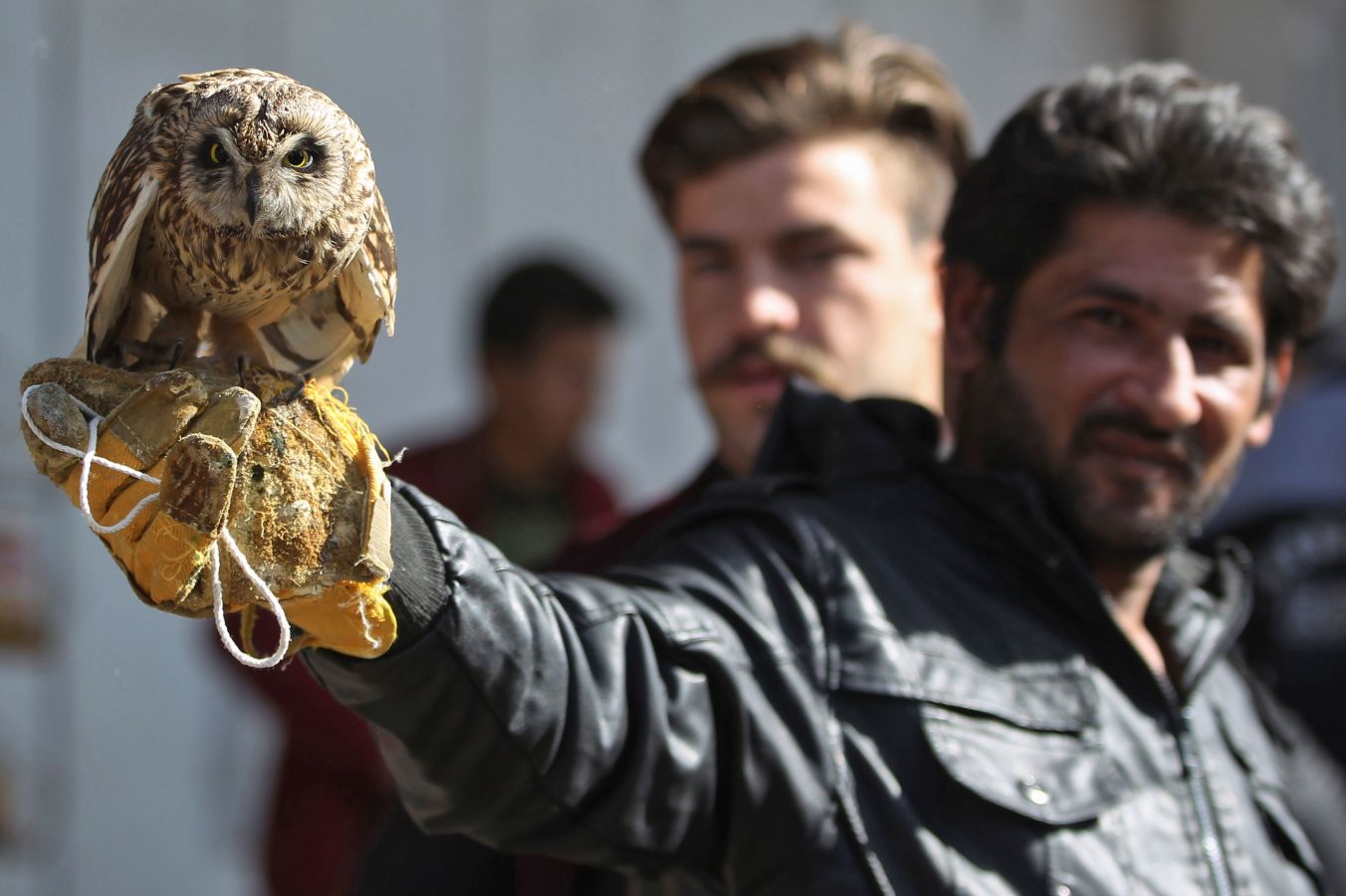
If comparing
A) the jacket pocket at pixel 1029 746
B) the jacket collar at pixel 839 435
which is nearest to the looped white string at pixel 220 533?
the jacket pocket at pixel 1029 746

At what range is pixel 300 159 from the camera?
1216mm

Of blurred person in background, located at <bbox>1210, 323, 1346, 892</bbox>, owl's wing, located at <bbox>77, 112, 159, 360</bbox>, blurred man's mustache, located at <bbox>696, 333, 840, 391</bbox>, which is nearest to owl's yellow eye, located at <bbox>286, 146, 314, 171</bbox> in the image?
owl's wing, located at <bbox>77, 112, 159, 360</bbox>

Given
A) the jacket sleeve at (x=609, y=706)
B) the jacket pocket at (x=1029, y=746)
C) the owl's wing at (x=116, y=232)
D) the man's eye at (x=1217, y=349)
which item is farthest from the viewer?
the man's eye at (x=1217, y=349)

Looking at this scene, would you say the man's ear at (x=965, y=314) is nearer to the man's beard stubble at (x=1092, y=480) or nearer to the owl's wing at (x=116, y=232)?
the man's beard stubble at (x=1092, y=480)

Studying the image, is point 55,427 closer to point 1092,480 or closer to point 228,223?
point 228,223

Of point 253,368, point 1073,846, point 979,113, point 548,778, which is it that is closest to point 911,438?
point 1073,846

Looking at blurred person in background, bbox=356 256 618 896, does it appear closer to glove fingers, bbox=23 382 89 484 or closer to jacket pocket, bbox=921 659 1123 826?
jacket pocket, bbox=921 659 1123 826

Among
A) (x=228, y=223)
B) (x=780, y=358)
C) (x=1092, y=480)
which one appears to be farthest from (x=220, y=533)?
(x=780, y=358)

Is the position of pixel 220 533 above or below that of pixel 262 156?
below

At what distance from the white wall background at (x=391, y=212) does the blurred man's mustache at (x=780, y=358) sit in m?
1.18

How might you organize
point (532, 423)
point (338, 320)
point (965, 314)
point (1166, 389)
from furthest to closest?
point (532, 423), point (965, 314), point (1166, 389), point (338, 320)

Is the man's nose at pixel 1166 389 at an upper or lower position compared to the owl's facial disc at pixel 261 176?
lower

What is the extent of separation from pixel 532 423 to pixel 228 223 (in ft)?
6.63

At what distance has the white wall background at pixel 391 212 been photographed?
10.4ft
